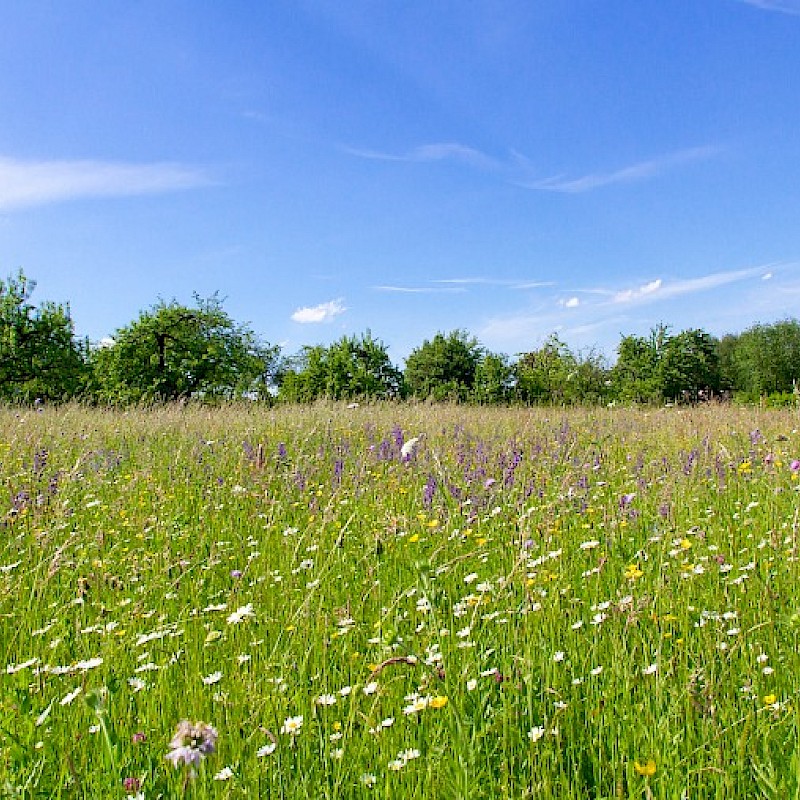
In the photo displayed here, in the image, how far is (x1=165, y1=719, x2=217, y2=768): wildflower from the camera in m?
0.95

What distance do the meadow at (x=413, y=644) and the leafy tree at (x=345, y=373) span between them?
16472mm

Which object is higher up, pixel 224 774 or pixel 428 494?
pixel 428 494

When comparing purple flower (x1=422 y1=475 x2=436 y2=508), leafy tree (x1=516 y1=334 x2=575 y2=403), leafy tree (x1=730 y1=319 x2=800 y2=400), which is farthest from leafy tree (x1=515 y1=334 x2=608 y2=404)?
leafy tree (x1=730 y1=319 x2=800 y2=400)

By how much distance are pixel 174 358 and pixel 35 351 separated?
5429 mm

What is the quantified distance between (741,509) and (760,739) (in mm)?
2477

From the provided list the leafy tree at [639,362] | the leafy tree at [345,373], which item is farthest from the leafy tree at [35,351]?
the leafy tree at [639,362]

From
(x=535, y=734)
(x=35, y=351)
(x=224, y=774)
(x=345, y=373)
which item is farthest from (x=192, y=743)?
(x=35, y=351)

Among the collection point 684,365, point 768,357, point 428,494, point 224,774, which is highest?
point 768,357

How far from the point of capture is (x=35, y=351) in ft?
83.5

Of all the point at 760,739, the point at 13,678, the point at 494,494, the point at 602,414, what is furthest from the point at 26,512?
the point at 602,414

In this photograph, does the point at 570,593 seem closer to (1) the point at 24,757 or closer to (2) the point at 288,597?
(2) the point at 288,597

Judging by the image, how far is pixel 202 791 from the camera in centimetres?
154

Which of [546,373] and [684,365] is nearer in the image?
[546,373]

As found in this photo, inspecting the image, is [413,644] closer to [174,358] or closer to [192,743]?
[192,743]
